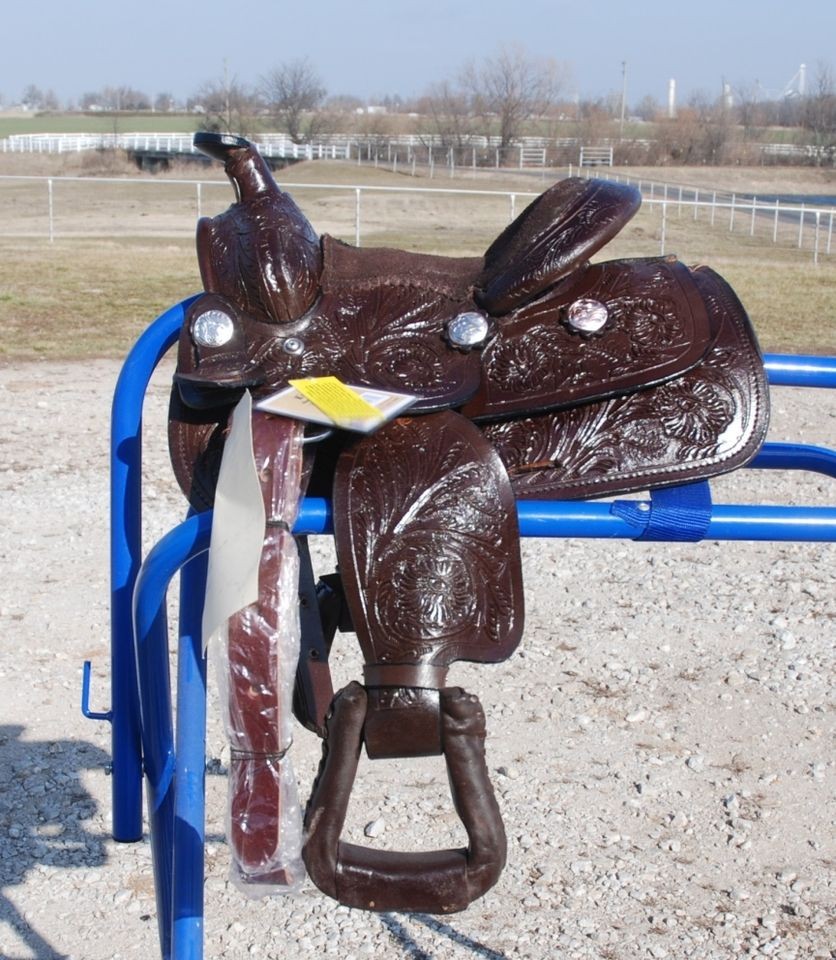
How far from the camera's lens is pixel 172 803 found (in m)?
1.66

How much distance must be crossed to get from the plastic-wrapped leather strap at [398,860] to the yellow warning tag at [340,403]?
0.28m

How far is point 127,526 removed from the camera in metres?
1.64

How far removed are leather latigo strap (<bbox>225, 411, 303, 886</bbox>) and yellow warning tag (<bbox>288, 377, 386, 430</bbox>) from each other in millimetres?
81

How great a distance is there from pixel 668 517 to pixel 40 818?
1.63m

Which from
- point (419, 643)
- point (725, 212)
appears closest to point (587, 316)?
point (419, 643)

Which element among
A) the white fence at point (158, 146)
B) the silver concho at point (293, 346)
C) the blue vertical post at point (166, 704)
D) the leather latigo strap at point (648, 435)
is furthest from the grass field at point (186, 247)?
the leather latigo strap at point (648, 435)

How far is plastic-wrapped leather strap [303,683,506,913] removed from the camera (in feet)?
4.15

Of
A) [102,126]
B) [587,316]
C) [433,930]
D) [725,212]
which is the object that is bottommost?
[433,930]

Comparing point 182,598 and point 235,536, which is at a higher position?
point 235,536

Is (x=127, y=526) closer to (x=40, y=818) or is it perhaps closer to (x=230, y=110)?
(x=40, y=818)

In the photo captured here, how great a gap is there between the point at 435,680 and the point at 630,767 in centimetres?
156

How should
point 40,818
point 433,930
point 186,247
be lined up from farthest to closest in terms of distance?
point 186,247 < point 40,818 < point 433,930

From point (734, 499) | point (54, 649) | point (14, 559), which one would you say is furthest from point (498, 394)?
point (734, 499)

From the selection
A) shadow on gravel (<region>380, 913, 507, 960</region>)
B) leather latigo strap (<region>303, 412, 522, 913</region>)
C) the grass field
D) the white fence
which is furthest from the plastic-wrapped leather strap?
the white fence
